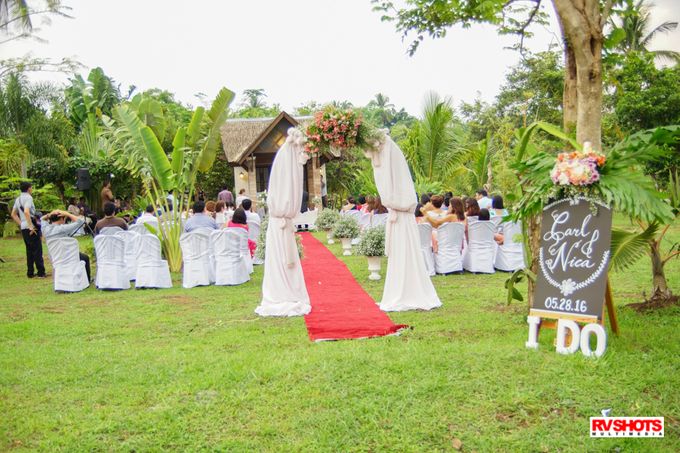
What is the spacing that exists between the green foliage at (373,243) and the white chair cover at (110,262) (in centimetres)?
449

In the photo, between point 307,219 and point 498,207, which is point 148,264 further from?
point 307,219

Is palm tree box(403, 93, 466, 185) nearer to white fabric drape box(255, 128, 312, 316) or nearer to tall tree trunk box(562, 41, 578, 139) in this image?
white fabric drape box(255, 128, 312, 316)

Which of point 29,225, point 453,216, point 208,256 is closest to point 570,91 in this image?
point 453,216

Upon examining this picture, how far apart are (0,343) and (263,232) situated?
283 inches

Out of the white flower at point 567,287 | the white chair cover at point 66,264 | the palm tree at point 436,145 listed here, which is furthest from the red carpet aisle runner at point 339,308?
the palm tree at point 436,145

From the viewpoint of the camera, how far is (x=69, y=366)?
5.95 metres

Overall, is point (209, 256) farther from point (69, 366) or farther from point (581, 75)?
point (581, 75)

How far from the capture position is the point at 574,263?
5.61 m

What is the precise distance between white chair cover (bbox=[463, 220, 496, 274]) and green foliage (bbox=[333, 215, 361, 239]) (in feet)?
14.6

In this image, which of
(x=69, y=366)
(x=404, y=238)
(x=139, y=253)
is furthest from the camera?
(x=139, y=253)

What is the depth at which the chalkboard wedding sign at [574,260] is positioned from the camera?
5.44 meters

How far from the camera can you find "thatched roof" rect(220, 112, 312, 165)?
84.6 feet

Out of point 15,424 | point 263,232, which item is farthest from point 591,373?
point 263,232

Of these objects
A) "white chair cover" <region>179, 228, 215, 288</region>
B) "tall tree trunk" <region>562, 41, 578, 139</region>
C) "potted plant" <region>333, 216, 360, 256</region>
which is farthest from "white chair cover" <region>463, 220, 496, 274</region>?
"white chair cover" <region>179, 228, 215, 288</region>
